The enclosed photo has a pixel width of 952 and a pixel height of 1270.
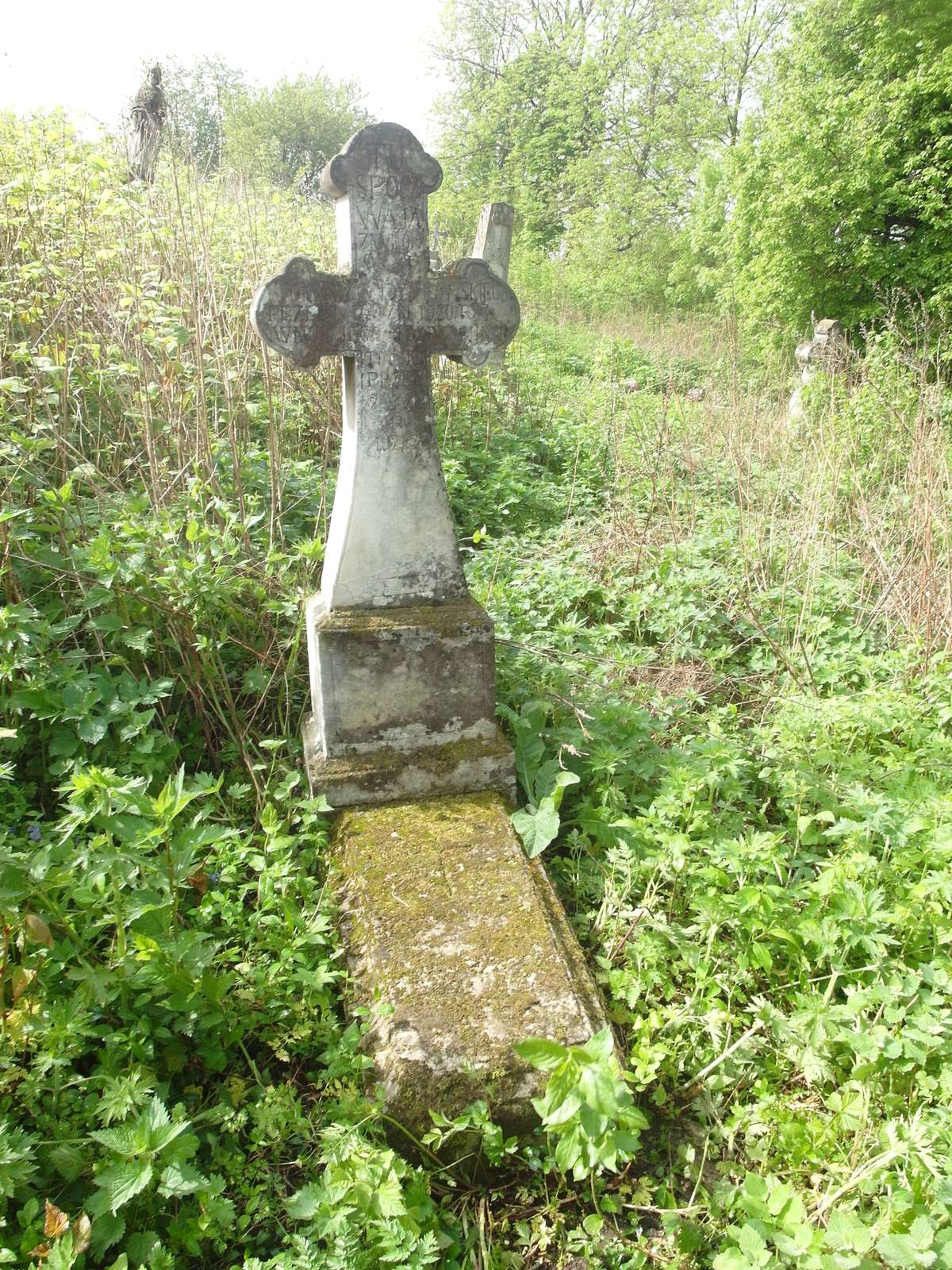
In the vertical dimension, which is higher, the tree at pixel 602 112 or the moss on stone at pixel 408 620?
the tree at pixel 602 112

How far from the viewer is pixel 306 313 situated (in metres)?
2.43

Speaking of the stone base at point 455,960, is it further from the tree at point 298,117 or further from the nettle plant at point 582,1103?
the tree at point 298,117

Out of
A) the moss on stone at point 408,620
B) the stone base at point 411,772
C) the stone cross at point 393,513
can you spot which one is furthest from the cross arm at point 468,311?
the stone base at point 411,772

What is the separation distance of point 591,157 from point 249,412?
2385 cm

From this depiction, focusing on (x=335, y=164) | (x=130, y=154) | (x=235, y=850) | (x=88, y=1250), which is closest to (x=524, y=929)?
(x=235, y=850)

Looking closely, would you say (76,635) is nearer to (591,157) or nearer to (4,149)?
(4,149)

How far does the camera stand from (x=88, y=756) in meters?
2.60

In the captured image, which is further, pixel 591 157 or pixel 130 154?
pixel 591 157

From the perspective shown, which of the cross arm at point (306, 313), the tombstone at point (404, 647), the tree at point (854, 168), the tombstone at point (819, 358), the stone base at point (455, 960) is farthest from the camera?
the tree at point (854, 168)

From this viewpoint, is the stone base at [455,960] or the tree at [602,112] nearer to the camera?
the stone base at [455,960]

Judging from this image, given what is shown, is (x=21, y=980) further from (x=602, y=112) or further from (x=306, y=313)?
(x=602, y=112)

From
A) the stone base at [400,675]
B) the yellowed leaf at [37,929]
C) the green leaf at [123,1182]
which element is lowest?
the green leaf at [123,1182]

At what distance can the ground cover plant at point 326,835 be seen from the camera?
5.26ft

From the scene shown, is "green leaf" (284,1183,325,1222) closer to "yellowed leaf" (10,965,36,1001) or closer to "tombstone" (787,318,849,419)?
"yellowed leaf" (10,965,36,1001)
